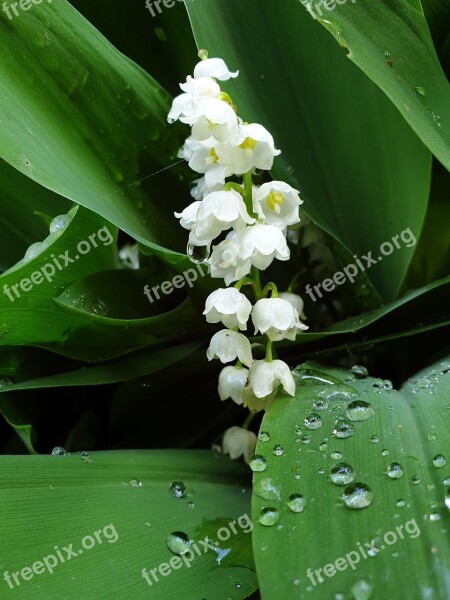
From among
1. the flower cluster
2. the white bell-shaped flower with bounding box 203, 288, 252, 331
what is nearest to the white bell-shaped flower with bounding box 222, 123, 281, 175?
the flower cluster

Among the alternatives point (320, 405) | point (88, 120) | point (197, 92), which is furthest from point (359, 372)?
point (88, 120)

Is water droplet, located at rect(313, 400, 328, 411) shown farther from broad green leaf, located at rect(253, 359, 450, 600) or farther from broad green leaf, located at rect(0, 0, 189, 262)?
broad green leaf, located at rect(0, 0, 189, 262)

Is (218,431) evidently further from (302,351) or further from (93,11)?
(93,11)

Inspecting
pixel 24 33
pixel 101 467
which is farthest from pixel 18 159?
pixel 101 467

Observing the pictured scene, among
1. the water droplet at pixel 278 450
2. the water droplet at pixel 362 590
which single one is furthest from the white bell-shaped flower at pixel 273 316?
the water droplet at pixel 362 590

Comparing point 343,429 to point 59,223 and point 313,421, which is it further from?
point 59,223
